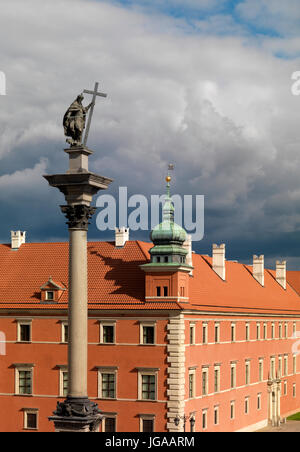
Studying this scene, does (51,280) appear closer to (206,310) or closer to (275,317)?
(206,310)

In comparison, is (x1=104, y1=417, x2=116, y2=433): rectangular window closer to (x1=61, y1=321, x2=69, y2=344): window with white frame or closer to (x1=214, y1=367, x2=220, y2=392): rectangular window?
(x1=61, y1=321, x2=69, y2=344): window with white frame

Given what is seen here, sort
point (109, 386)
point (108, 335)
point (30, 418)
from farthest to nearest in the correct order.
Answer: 1. point (30, 418)
2. point (108, 335)
3. point (109, 386)

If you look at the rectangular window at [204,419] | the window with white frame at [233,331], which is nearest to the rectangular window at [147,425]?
the rectangular window at [204,419]

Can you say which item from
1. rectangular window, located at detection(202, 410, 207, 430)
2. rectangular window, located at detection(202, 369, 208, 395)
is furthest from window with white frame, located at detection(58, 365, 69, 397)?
rectangular window, located at detection(202, 410, 207, 430)

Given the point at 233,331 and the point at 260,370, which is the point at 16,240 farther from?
the point at 260,370

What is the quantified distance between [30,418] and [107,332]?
8.07 m

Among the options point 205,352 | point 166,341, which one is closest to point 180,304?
point 166,341

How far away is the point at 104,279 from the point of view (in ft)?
196

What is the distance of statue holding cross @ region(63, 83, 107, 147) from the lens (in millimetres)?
36562

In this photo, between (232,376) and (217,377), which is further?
(232,376)

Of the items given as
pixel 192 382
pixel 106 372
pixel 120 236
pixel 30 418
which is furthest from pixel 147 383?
pixel 120 236

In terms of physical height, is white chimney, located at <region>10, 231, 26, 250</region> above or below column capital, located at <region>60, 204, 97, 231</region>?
above
